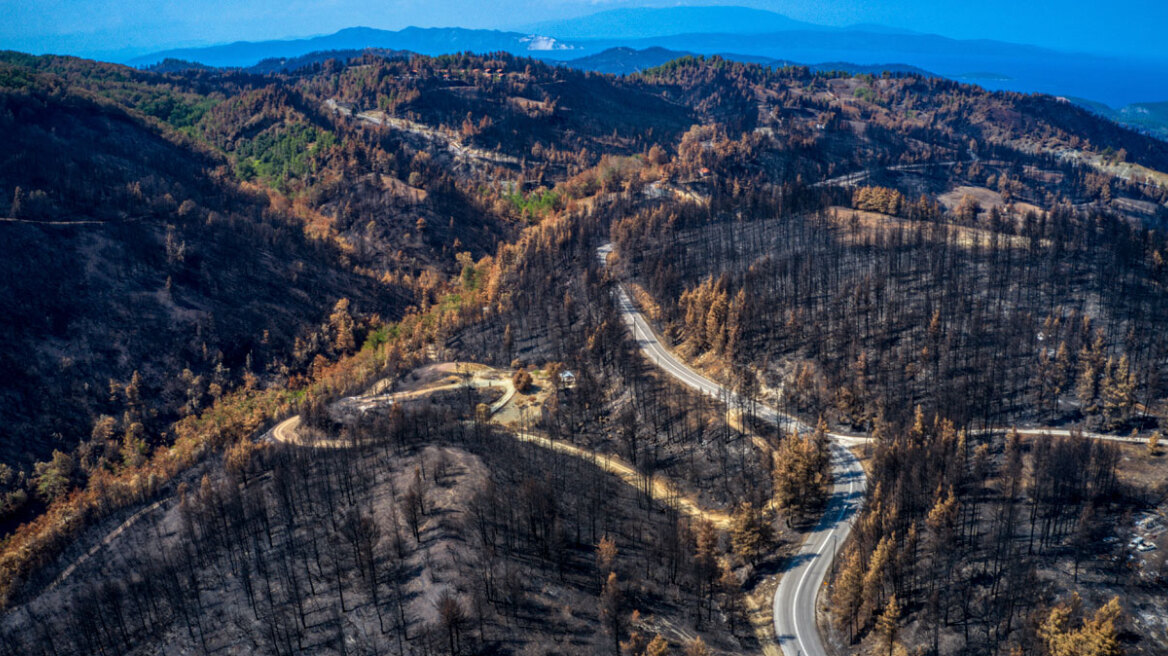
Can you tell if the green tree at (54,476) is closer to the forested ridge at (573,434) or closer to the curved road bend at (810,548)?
the forested ridge at (573,434)

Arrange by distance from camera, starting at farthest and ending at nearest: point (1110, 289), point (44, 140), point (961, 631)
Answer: point (44, 140)
point (1110, 289)
point (961, 631)

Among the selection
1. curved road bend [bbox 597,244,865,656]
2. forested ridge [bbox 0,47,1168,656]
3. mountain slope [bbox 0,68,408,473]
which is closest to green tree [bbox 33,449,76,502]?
forested ridge [bbox 0,47,1168,656]

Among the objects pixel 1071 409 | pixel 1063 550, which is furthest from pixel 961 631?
pixel 1071 409

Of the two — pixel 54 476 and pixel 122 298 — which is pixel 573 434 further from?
pixel 122 298

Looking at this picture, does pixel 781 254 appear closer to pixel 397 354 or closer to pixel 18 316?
pixel 397 354

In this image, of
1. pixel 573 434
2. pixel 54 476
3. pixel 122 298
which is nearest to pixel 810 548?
pixel 573 434

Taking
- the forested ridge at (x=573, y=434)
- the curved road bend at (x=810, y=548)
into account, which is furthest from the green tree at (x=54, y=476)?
the curved road bend at (x=810, y=548)
